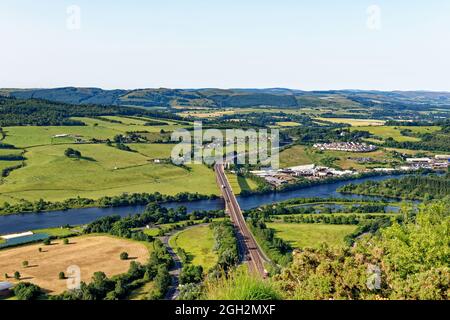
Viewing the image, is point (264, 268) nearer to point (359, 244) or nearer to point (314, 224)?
point (314, 224)

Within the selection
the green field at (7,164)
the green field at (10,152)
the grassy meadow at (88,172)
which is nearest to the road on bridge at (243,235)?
the grassy meadow at (88,172)

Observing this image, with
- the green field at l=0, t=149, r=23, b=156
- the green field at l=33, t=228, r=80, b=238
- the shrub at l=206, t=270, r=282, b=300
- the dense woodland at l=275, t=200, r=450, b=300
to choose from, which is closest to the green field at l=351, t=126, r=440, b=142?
the green field at l=0, t=149, r=23, b=156

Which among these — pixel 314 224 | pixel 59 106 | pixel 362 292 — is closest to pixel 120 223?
pixel 314 224

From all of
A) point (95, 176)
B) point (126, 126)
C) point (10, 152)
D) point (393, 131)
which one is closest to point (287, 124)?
point (393, 131)

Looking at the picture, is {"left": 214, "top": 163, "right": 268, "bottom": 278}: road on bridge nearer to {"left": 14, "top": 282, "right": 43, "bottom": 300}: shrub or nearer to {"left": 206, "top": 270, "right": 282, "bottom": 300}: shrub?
{"left": 14, "top": 282, "right": 43, "bottom": 300}: shrub

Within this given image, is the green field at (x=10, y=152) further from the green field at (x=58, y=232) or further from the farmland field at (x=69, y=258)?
the farmland field at (x=69, y=258)
